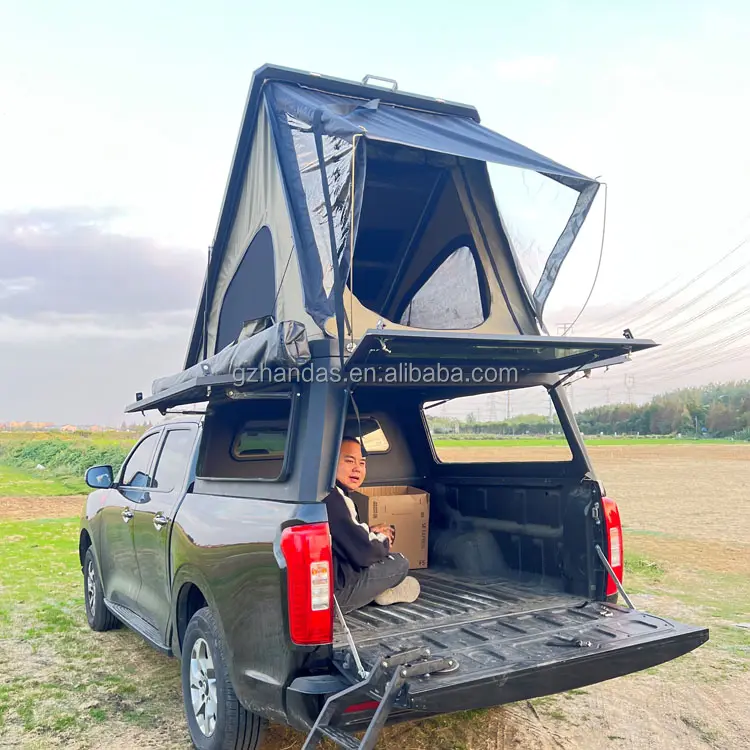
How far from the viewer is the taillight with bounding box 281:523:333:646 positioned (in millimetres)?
3346

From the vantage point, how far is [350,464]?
4.72 m

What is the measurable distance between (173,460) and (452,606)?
2.09 meters

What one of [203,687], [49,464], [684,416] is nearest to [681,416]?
[684,416]

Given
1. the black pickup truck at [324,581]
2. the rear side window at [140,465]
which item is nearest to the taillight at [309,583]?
the black pickup truck at [324,581]

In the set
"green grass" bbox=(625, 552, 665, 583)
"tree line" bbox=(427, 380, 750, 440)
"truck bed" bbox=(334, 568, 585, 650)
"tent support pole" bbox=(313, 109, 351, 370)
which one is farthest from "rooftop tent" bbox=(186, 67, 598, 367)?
"tree line" bbox=(427, 380, 750, 440)

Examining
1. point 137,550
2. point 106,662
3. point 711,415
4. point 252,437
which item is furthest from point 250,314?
point 711,415

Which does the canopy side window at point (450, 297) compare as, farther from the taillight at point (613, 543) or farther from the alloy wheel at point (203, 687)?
the alloy wheel at point (203, 687)

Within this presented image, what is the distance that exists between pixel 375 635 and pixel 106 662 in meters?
2.93

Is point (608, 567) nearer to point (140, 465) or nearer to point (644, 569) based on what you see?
point (140, 465)

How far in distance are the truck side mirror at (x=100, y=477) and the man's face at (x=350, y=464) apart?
2260mm

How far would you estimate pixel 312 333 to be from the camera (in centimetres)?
411

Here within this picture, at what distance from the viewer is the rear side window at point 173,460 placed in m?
4.99

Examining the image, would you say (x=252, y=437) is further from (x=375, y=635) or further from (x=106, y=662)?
(x=106, y=662)

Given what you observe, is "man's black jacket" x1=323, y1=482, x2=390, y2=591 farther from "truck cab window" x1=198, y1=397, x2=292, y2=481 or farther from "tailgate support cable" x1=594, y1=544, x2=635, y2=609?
"tailgate support cable" x1=594, y1=544, x2=635, y2=609
